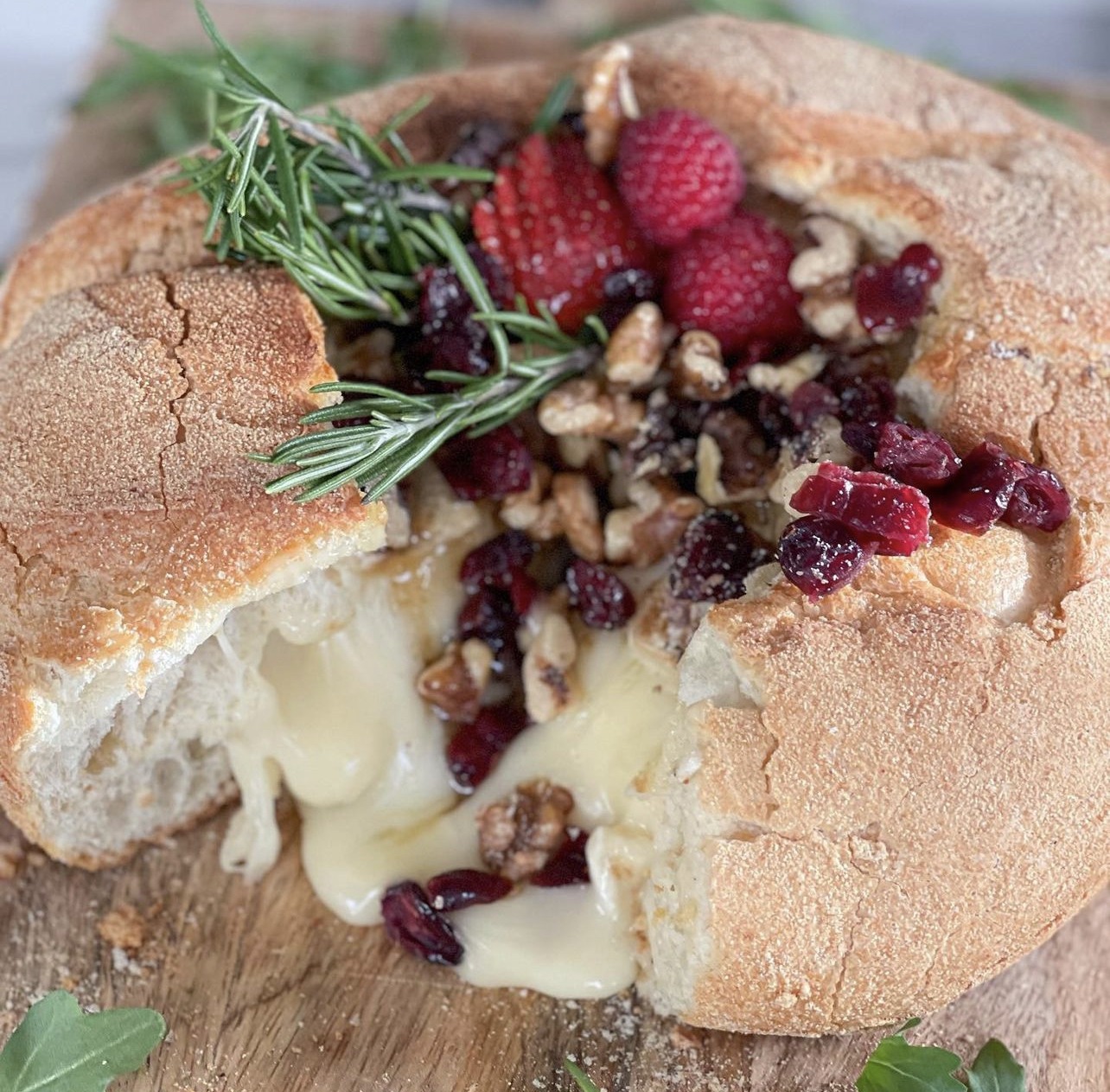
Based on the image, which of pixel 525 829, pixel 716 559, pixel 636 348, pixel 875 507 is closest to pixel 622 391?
pixel 636 348

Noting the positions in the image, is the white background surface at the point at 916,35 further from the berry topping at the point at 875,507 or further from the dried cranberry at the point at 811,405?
the berry topping at the point at 875,507

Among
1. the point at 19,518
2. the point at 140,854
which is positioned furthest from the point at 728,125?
the point at 140,854

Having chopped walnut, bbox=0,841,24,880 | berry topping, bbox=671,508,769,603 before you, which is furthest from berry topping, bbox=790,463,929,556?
chopped walnut, bbox=0,841,24,880

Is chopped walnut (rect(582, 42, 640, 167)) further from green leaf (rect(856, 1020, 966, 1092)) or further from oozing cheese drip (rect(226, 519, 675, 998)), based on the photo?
green leaf (rect(856, 1020, 966, 1092))

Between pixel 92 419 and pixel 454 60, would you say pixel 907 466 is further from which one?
pixel 454 60

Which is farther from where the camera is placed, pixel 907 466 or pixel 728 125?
pixel 728 125

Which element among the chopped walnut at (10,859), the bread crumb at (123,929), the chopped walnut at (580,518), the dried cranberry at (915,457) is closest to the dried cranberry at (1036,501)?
the dried cranberry at (915,457)
